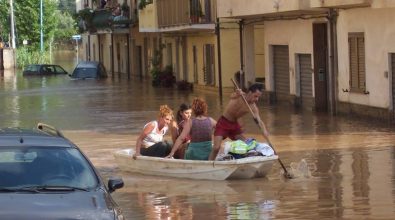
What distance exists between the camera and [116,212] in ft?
26.6

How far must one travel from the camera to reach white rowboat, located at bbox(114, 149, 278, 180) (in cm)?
1472

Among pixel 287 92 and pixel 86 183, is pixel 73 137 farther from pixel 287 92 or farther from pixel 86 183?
pixel 86 183

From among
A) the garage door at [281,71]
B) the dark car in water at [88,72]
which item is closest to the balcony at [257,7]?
the garage door at [281,71]

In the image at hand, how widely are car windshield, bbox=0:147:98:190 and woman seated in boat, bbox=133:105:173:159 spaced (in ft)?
22.7

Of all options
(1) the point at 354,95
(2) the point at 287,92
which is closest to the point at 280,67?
(2) the point at 287,92

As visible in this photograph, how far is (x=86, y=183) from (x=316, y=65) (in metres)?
21.1

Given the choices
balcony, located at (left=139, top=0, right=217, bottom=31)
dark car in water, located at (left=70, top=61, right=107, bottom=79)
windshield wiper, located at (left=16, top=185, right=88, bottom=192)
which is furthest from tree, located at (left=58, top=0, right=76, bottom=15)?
windshield wiper, located at (left=16, top=185, right=88, bottom=192)

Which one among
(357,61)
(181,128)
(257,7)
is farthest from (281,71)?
(181,128)

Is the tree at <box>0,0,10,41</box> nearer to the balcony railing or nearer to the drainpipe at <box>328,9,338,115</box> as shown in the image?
the balcony railing

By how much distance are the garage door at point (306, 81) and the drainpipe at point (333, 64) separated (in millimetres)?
1761

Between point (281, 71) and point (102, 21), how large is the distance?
114 feet

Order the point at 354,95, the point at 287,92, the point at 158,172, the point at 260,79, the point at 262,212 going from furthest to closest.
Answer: the point at 260,79, the point at 287,92, the point at 354,95, the point at 158,172, the point at 262,212

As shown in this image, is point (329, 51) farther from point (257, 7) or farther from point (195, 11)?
point (195, 11)

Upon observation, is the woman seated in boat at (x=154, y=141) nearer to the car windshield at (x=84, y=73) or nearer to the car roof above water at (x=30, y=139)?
the car roof above water at (x=30, y=139)
